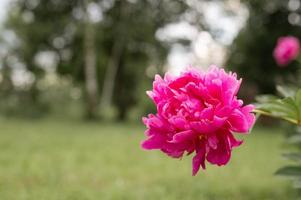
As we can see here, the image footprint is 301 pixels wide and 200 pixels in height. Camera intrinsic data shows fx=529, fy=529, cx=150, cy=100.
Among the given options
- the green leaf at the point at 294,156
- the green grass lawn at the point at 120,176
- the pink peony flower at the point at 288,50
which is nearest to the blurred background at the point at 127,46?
the green grass lawn at the point at 120,176

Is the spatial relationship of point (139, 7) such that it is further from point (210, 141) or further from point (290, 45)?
point (210, 141)

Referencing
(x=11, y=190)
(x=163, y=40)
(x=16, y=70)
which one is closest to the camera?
(x=11, y=190)

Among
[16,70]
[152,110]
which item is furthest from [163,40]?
[16,70]

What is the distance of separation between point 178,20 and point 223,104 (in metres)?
21.6

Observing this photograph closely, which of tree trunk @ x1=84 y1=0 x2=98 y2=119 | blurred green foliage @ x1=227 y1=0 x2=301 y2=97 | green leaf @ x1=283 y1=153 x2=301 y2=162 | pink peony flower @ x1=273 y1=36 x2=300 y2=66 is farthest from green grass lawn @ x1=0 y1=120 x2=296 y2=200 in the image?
blurred green foliage @ x1=227 y1=0 x2=301 y2=97

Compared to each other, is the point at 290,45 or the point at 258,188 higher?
the point at 290,45

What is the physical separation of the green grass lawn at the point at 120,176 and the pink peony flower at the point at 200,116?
2715 mm

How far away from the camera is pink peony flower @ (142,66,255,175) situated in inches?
62.8

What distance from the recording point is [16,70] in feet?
113

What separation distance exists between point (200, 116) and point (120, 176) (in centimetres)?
455

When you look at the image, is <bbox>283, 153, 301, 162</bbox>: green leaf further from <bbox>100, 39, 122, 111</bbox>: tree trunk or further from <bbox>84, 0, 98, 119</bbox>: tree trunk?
<bbox>100, 39, 122, 111</bbox>: tree trunk

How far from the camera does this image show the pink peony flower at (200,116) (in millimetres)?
1596

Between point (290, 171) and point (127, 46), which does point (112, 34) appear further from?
point (290, 171)

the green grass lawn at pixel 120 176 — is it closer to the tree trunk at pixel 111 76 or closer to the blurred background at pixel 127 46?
the blurred background at pixel 127 46
